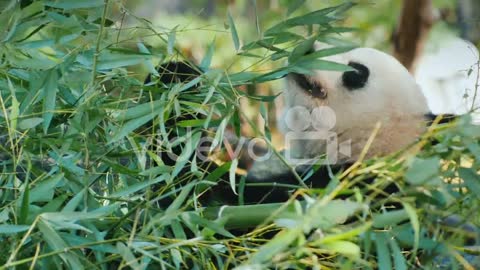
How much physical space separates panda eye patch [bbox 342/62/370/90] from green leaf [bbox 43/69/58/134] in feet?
2.55

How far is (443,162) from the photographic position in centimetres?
114

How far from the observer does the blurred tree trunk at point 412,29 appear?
12.7 feet

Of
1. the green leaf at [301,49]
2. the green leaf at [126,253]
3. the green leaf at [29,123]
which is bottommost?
the green leaf at [126,253]

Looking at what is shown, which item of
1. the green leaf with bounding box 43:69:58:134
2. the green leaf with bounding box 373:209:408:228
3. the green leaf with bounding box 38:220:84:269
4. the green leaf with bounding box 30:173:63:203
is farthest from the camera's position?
the green leaf with bounding box 43:69:58:134

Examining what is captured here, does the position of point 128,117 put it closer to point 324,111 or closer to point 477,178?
point 477,178

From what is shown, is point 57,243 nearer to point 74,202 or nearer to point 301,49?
point 74,202

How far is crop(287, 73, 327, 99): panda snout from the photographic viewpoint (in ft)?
6.53

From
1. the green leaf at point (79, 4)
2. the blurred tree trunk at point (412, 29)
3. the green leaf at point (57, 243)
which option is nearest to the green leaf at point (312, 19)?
the green leaf at point (79, 4)

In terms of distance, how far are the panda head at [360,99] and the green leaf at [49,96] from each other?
2.29ft

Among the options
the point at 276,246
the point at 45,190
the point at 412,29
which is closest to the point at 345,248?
the point at 276,246

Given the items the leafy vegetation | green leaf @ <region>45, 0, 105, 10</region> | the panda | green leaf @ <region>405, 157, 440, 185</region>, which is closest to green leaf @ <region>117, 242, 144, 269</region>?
the leafy vegetation

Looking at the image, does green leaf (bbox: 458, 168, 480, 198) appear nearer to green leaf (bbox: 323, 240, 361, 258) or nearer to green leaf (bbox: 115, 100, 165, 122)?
green leaf (bbox: 323, 240, 361, 258)

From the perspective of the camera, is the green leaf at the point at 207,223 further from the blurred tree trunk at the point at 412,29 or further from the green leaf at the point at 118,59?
the blurred tree trunk at the point at 412,29

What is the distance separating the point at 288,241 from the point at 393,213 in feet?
0.60
